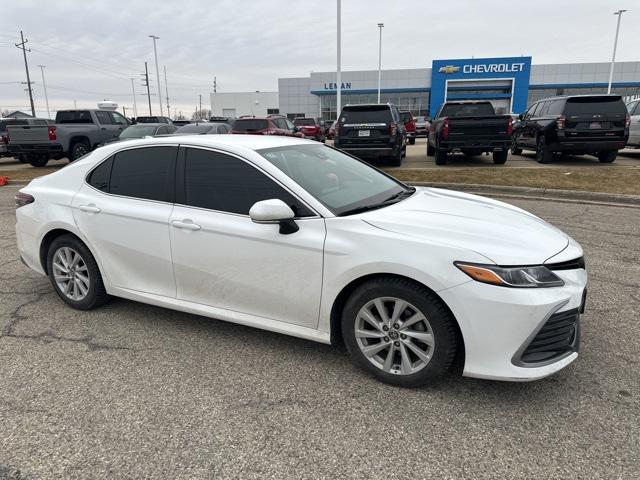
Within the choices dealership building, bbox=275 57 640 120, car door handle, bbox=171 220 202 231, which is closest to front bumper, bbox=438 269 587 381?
car door handle, bbox=171 220 202 231

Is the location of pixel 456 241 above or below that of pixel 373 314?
above

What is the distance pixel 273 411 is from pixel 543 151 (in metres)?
13.1

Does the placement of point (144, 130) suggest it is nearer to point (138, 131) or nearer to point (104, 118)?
point (138, 131)

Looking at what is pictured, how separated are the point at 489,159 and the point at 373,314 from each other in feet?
45.2

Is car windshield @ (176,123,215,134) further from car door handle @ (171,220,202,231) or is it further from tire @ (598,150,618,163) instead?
car door handle @ (171,220,202,231)

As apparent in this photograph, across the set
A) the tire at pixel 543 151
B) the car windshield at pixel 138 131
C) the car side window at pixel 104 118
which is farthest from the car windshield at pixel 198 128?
the tire at pixel 543 151

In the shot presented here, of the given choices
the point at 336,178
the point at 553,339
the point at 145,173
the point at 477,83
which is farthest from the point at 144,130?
the point at 477,83

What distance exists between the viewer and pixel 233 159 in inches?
138

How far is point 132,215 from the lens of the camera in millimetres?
3746

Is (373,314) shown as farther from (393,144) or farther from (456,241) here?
(393,144)

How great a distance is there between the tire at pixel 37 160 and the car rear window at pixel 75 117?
159cm

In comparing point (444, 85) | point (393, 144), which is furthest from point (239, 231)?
point (444, 85)

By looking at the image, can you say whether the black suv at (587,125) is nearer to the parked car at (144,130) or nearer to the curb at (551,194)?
the curb at (551,194)

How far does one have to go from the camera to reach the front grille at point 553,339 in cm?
264
